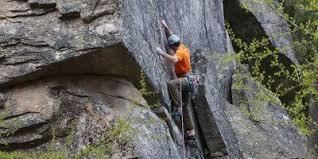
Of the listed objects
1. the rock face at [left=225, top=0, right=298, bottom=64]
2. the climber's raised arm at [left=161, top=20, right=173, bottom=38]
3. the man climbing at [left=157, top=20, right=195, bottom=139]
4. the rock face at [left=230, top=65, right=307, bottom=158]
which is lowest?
the rock face at [left=230, top=65, right=307, bottom=158]

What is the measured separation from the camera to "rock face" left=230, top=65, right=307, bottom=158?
14.6 m

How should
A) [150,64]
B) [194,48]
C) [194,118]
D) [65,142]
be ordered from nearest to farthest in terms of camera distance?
[65,142], [150,64], [194,118], [194,48]

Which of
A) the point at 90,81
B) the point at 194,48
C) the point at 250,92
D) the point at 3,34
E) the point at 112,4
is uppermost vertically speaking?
the point at 112,4

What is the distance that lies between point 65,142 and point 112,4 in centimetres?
228

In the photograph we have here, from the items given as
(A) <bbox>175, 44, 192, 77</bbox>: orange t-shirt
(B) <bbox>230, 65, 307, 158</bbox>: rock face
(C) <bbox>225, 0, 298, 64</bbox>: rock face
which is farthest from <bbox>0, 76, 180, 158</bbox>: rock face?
(C) <bbox>225, 0, 298, 64</bbox>: rock face

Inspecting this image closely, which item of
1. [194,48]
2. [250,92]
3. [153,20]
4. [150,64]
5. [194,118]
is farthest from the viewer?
[250,92]

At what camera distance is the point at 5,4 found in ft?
30.2

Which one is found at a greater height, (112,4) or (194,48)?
(112,4)

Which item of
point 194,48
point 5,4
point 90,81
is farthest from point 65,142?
point 194,48

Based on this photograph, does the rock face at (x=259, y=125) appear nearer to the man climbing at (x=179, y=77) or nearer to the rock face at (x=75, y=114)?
the man climbing at (x=179, y=77)

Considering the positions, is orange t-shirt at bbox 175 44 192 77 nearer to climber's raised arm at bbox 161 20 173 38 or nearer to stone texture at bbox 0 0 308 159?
climber's raised arm at bbox 161 20 173 38

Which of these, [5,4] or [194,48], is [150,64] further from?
[194,48]

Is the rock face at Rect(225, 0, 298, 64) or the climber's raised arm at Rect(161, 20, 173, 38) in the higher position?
the climber's raised arm at Rect(161, 20, 173, 38)

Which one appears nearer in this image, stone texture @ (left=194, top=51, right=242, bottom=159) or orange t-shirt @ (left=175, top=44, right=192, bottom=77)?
orange t-shirt @ (left=175, top=44, right=192, bottom=77)
